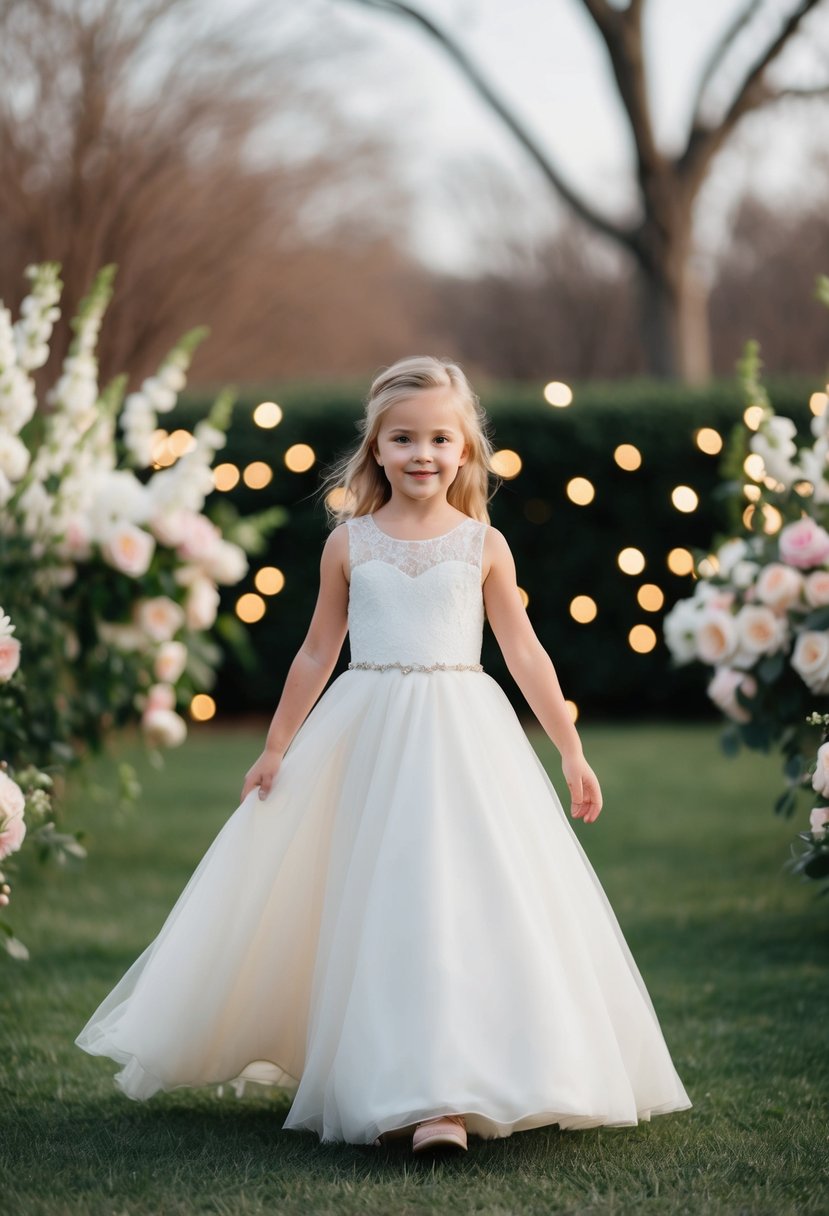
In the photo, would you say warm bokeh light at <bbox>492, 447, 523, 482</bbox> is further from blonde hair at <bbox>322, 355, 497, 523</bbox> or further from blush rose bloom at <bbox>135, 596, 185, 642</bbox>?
blonde hair at <bbox>322, 355, 497, 523</bbox>

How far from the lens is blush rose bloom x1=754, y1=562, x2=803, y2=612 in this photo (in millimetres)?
4070

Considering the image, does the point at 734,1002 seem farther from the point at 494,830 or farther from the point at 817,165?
the point at 817,165

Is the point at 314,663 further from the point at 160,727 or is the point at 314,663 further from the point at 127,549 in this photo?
the point at 160,727

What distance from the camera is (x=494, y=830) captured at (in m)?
2.72

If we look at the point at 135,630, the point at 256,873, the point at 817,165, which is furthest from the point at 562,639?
the point at 817,165

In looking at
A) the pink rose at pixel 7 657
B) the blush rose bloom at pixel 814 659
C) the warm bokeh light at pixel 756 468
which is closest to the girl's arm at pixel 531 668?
the pink rose at pixel 7 657

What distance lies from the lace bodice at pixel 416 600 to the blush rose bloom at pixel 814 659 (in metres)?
1.32

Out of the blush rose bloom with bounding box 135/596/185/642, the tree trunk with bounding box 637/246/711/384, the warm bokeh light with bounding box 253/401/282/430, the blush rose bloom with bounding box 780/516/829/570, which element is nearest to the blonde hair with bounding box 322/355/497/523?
the blush rose bloom with bounding box 780/516/829/570

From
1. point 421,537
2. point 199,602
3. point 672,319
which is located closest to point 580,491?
point 672,319

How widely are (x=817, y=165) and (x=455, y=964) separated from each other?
16899mm

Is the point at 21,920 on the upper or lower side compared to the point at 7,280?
lower

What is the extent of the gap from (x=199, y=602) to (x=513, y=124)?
8.64 meters

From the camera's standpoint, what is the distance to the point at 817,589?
404 cm

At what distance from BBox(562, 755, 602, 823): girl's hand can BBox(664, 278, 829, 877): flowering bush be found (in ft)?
4.04
